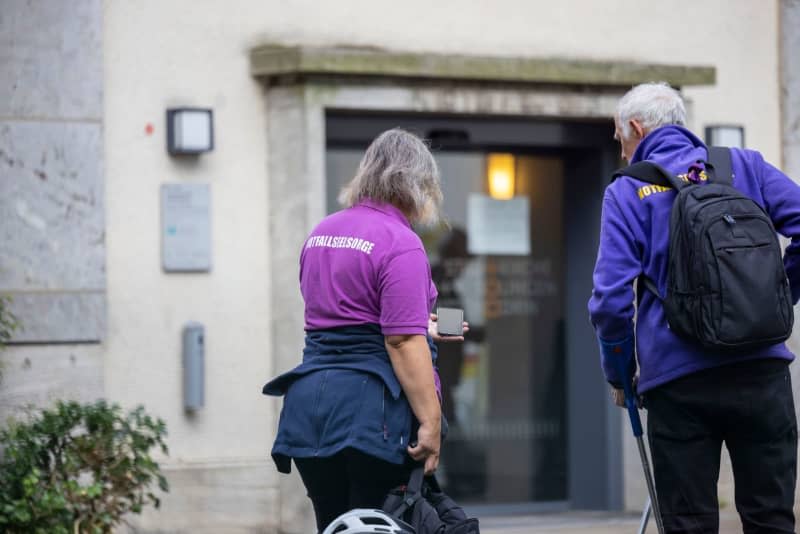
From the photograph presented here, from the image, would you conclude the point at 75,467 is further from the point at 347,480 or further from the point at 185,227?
the point at 347,480

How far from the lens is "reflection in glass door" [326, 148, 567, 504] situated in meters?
8.40

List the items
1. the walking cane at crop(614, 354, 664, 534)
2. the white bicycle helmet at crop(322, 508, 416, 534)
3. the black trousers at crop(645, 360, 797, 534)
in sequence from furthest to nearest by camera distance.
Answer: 1. the walking cane at crop(614, 354, 664, 534)
2. the black trousers at crop(645, 360, 797, 534)
3. the white bicycle helmet at crop(322, 508, 416, 534)

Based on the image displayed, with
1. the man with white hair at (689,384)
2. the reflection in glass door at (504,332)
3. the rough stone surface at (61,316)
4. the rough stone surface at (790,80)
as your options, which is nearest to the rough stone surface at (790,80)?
the rough stone surface at (790,80)

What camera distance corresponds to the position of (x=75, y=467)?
19.8ft

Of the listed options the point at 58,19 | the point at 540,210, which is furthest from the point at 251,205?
the point at 540,210

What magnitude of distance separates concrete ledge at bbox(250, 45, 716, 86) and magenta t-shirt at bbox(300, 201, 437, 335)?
3.08 meters

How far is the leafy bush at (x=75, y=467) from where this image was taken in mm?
5910

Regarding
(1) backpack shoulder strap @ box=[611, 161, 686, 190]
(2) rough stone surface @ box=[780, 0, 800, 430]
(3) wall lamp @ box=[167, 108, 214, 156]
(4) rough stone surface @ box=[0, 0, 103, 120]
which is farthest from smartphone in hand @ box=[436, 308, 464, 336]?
(2) rough stone surface @ box=[780, 0, 800, 430]

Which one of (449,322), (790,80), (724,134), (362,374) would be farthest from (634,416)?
(790,80)

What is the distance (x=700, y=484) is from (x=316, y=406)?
43.5 inches

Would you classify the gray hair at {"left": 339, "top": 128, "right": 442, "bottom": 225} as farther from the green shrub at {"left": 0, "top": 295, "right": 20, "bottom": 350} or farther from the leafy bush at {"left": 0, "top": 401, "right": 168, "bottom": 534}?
the green shrub at {"left": 0, "top": 295, "right": 20, "bottom": 350}

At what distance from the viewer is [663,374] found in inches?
162

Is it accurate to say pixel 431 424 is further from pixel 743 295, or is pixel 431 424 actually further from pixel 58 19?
pixel 58 19

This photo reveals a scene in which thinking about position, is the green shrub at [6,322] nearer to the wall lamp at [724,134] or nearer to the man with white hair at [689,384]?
the man with white hair at [689,384]
